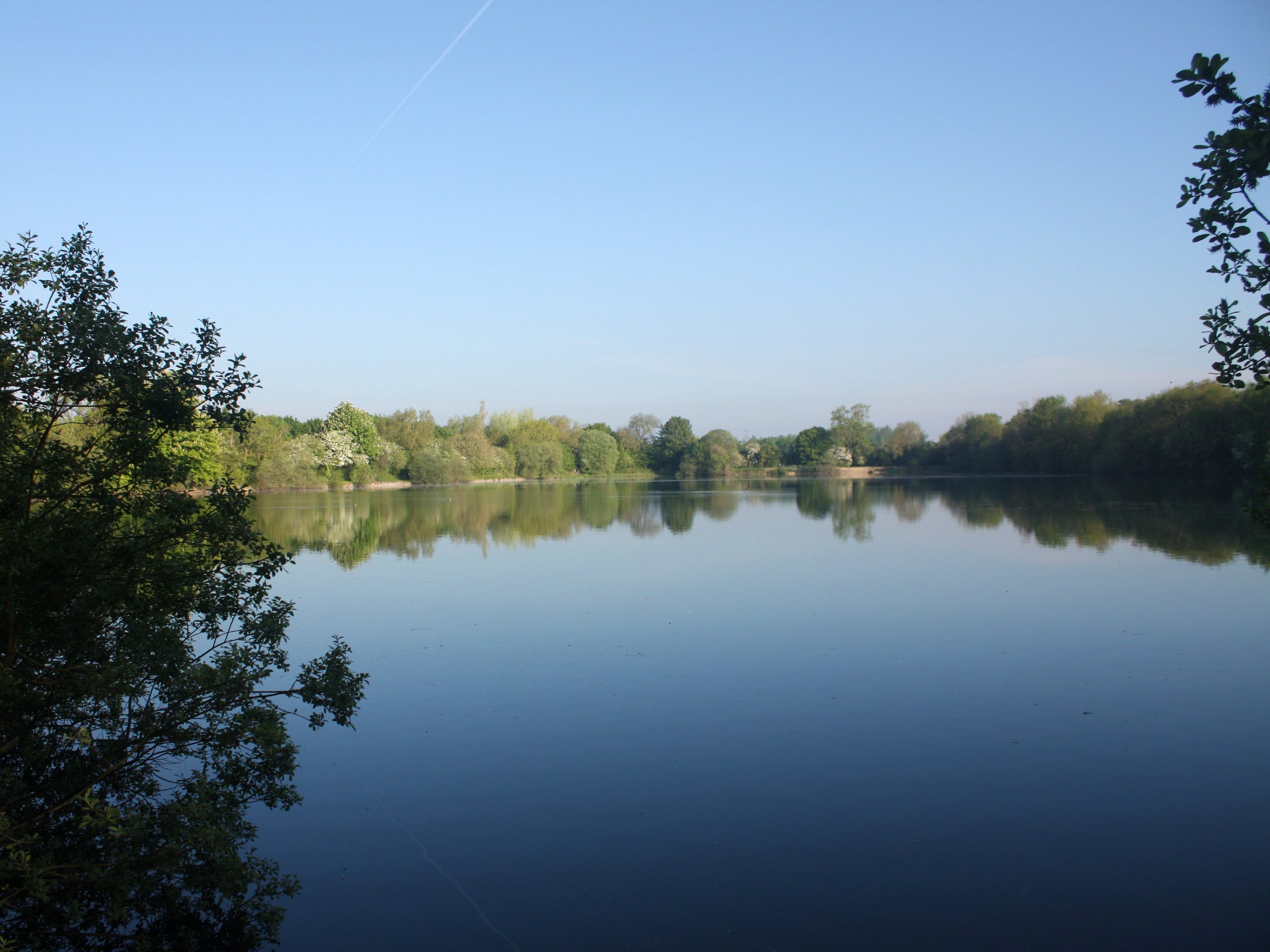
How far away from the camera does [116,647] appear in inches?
184

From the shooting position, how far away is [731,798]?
21.1 ft

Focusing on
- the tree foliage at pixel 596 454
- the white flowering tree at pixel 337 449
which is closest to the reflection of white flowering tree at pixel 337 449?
the white flowering tree at pixel 337 449

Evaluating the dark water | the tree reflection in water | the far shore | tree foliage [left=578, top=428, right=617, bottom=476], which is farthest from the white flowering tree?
the dark water

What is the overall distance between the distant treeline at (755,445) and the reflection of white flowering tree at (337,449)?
13cm

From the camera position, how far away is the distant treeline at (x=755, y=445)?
2175 inches

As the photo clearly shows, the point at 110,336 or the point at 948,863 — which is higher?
the point at 110,336

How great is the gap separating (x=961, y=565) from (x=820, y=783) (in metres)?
12.9

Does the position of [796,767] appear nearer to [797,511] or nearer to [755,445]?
[797,511]

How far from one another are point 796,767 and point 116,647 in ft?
17.1

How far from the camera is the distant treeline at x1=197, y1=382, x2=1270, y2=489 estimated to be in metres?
55.2

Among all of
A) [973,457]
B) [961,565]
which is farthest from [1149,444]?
[961,565]

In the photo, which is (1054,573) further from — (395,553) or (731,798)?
(395,553)

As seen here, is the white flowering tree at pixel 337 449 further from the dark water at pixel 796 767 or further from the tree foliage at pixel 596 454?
the dark water at pixel 796 767

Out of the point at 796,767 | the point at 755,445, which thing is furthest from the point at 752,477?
the point at 796,767
